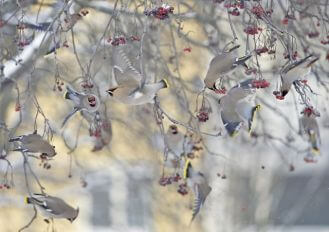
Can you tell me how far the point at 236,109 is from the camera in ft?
7.00

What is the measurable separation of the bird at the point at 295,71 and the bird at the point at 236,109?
160 millimetres

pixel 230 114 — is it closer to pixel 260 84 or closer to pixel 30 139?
pixel 260 84

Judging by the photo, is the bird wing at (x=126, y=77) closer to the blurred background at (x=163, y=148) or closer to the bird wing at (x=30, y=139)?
the bird wing at (x=30, y=139)

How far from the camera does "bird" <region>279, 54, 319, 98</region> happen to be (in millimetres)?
1938

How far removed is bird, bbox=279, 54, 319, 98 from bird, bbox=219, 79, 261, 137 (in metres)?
0.16

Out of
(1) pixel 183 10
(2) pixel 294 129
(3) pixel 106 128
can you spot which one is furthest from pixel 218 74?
(2) pixel 294 129

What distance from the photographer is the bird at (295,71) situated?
1.94m

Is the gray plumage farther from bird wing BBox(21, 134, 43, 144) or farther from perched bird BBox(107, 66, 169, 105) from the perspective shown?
bird wing BBox(21, 134, 43, 144)

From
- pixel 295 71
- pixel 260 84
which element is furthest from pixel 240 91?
pixel 295 71

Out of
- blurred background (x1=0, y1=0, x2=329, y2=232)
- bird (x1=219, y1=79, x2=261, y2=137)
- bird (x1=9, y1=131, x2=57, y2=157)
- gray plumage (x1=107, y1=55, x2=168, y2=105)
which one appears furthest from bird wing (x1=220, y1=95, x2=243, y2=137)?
blurred background (x1=0, y1=0, x2=329, y2=232)

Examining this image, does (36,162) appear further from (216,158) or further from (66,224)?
(216,158)

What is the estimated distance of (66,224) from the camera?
439 centimetres

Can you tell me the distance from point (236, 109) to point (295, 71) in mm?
268

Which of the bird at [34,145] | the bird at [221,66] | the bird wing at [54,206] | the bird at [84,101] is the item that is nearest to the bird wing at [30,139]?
the bird at [34,145]
